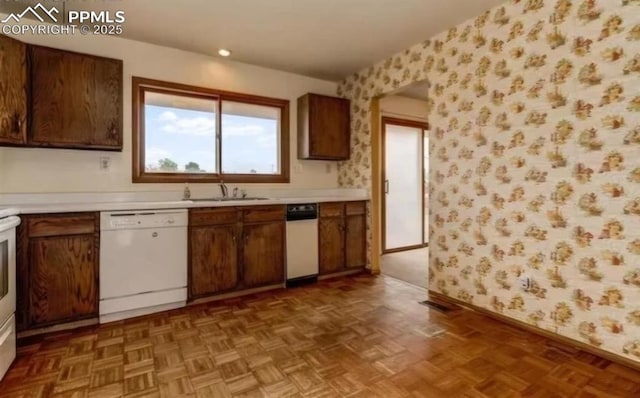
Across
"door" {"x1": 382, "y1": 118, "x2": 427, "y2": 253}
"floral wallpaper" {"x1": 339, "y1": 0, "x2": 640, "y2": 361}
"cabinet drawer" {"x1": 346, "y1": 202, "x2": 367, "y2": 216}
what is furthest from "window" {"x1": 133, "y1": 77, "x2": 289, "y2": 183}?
"floral wallpaper" {"x1": 339, "y1": 0, "x2": 640, "y2": 361}

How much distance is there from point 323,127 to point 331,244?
4.67ft

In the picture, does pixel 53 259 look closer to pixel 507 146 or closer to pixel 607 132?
pixel 507 146

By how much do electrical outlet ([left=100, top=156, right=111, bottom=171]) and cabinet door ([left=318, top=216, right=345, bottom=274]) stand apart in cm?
213

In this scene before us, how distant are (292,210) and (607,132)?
2577 millimetres

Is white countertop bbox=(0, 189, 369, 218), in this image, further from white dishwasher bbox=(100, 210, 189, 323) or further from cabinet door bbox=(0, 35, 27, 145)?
cabinet door bbox=(0, 35, 27, 145)

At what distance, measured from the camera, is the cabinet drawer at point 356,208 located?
153 inches

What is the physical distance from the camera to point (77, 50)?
9.42ft

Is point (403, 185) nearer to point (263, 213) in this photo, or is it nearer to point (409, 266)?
point (409, 266)

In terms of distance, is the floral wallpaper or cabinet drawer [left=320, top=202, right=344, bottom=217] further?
cabinet drawer [left=320, top=202, right=344, bottom=217]

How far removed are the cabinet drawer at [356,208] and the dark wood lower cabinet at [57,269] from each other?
8.13ft

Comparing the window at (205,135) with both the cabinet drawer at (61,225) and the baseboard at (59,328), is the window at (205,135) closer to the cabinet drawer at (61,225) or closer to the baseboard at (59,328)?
the cabinet drawer at (61,225)

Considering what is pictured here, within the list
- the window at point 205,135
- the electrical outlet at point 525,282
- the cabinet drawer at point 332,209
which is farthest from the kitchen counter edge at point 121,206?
the electrical outlet at point 525,282

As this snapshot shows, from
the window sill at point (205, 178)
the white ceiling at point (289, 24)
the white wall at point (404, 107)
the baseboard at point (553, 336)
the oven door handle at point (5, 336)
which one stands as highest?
the white ceiling at point (289, 24)

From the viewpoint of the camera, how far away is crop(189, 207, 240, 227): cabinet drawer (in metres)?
2.89
